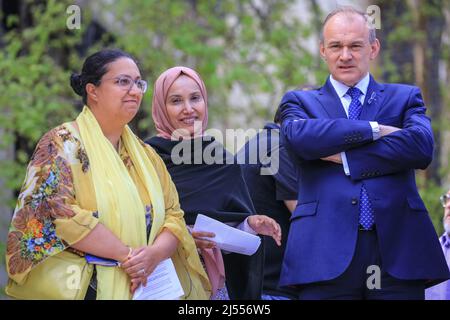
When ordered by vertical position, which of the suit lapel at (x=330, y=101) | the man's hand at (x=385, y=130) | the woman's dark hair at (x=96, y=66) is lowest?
the man's hand at (x=385, y=130)

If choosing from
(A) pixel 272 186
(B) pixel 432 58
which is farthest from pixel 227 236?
(B) pixel 432 58

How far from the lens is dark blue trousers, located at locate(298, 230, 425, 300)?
401 cm

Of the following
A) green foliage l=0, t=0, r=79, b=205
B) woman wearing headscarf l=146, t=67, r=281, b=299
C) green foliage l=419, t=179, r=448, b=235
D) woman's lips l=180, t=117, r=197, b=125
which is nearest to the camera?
woman wearing headscarf l=146, t=67, r=281, b=299

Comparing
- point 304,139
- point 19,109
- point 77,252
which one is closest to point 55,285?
point 77,252

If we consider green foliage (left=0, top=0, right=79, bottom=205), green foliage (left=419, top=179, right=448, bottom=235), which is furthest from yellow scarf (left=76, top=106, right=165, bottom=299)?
green foliage (left=419, top=179, right=448, bottom=235)

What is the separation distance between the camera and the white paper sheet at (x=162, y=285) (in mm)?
3926

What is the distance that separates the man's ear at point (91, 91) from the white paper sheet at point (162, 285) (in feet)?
2.71

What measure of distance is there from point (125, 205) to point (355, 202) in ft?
3.39

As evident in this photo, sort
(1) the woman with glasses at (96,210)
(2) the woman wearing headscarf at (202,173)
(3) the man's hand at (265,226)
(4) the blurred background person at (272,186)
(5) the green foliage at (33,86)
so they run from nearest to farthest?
(1) the woman with glasses at (96,210) → (3) the man's hand at (265,226) → (2) the woman wearing headscarf at (202,173) → (4) the blurred background person at (272,186) → (5) the green foliage at (33,86)

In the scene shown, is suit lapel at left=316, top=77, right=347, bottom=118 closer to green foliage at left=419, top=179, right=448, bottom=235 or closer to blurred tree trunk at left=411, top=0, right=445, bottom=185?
green foliage at left=419, top=179, right=448, bottom=235

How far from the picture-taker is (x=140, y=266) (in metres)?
3.88

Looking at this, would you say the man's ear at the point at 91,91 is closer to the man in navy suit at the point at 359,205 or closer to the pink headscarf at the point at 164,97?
the pink headscarf at the point at 164,97

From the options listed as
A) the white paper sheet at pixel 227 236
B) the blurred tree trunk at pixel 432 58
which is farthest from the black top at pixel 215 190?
the blurred tree trunk at pixel 432 58

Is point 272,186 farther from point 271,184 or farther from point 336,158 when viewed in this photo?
point 336,158
